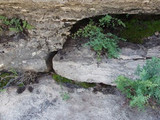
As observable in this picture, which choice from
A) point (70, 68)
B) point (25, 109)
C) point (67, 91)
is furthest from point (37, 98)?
point (70, 68)

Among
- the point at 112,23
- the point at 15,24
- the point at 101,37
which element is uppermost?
the point at 112,23

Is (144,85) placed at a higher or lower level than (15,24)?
lower

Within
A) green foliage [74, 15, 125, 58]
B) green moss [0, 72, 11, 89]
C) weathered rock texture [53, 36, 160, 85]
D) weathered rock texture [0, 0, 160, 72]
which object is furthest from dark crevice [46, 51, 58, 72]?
green moss [0, 72, 11, 89]

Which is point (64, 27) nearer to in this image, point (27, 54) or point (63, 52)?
point (63, 52)

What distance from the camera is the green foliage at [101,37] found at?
4.11 metres

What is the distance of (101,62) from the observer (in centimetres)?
424

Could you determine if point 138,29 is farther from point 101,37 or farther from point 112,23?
point 101,37

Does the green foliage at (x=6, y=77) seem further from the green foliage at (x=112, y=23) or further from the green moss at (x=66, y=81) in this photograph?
the green foliage at (x=112, y=23)

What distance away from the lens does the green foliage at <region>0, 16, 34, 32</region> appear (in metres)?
4.49

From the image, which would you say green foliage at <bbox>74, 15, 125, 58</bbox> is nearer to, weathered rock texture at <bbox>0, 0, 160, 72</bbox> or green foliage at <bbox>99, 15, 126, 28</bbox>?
green foliage at <bbox>99, 15, 126, 28</bbox>

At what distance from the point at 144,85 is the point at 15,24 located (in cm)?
341

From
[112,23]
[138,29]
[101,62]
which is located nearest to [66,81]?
[101,62]

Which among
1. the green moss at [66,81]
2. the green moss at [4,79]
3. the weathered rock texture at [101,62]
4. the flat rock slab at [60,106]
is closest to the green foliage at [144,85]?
the flat rock slab at [60,106]

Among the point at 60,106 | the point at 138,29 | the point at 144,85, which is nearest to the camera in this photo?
the point at 144,85
